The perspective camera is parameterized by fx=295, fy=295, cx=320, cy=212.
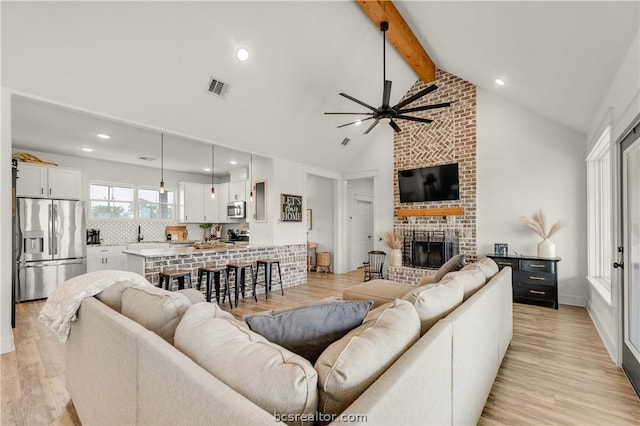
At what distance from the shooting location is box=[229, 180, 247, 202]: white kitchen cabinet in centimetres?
732

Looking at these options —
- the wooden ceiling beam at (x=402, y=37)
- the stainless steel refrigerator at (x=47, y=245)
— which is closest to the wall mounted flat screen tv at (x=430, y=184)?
the wooden ceiling beam at (x=402, y=37)

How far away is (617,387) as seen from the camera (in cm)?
227

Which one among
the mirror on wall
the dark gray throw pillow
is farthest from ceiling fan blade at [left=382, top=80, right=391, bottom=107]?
the mirror on wall

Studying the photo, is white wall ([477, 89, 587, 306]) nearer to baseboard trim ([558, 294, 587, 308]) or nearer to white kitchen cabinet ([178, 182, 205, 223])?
baseboard trim ([558, 294, 587, 308])

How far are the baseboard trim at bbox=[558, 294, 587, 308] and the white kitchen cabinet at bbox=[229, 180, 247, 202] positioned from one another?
21.2ft

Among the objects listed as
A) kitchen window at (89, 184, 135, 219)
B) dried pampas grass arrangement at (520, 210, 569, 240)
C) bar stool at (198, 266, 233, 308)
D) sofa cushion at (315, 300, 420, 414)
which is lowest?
bar stool at (198, 266, 233, 308)

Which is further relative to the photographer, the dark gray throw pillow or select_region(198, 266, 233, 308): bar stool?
select_region(198, 266, 233, 308): bar stool

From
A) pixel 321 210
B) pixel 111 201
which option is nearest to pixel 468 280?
pixel 321 210

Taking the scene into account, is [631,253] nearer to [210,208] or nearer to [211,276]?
[211,276]

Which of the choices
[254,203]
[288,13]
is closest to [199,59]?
[288,13]

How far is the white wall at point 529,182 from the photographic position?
459 cm

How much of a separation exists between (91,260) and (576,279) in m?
8.70

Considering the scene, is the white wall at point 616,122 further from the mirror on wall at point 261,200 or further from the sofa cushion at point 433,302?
the mirror on wall at point 261,200

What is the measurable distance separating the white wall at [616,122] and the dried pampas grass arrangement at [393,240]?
10.3ft
